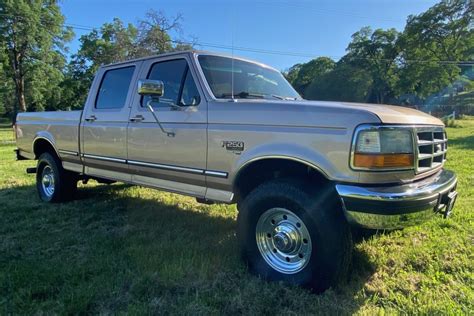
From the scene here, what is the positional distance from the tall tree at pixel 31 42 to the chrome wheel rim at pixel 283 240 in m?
33.3

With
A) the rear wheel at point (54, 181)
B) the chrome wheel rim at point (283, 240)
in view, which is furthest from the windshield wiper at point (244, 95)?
the rear wheel at point (54, 181)

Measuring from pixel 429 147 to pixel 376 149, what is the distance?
0.73m

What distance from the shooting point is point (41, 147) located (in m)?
6.24

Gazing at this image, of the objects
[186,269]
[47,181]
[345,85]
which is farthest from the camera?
[345,85]

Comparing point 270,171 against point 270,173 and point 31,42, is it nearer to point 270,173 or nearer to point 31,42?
point 270,173

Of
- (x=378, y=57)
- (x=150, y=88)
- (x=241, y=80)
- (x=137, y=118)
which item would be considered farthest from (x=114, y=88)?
(x=378, y=57)

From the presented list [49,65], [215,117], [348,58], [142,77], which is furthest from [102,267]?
[348,58]

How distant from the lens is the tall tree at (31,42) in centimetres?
3014

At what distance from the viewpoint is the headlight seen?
102 inches

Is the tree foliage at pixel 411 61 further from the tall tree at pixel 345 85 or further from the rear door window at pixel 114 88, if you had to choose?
the rear door window at pixel 114 88

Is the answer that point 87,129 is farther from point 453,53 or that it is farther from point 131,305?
point 453,53

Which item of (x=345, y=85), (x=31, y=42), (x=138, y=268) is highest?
(x=31, y=42)

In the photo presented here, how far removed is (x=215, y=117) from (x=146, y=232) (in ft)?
5.86

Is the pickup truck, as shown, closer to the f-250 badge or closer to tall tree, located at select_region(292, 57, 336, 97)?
the f-250 badge
